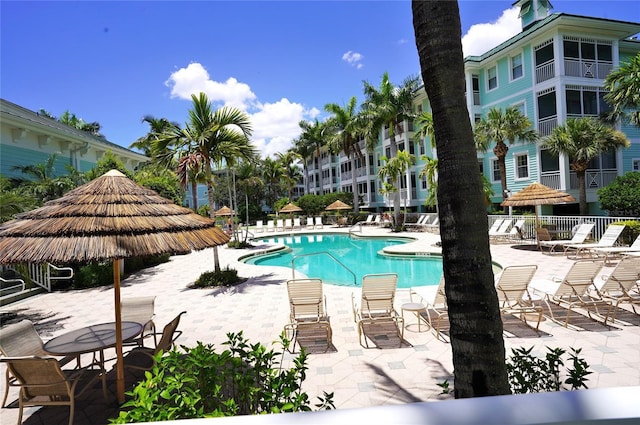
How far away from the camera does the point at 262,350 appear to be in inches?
113

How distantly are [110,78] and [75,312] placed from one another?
7481 mm

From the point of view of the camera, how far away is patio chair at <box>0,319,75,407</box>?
13.3 feet

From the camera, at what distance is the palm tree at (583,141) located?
1627 centimetres

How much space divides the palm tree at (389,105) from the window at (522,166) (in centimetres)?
781

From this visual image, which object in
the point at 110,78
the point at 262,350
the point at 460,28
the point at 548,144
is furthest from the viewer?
the point at 548,144

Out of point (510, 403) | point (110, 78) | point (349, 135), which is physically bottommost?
point (510, 403)

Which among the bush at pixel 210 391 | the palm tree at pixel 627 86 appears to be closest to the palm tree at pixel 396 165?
the palm tree at pixel 627 86

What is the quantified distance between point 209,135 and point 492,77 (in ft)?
69.7

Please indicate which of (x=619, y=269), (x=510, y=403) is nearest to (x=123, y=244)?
(x=510, y=403)

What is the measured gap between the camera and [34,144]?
56.6 feet

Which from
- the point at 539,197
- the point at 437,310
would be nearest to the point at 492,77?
the point at 539,197

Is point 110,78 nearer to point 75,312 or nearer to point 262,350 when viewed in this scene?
point 75,312

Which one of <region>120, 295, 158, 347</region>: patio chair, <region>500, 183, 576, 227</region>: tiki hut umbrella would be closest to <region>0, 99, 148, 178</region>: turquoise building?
<region>120, 295, 158, 347</region>: patio chair

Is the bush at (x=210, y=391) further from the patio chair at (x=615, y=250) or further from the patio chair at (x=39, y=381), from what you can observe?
the patio chair at (x=615, y=250)
